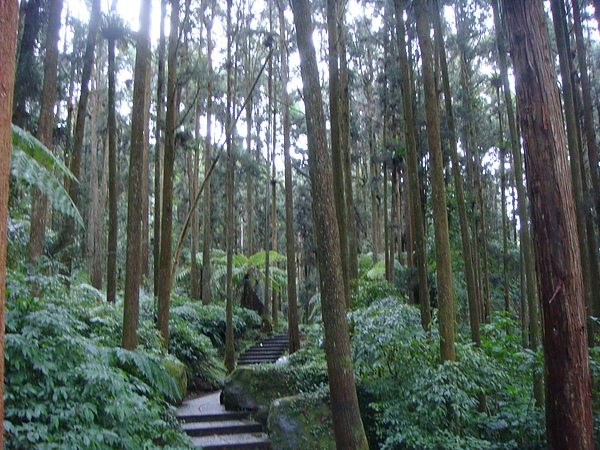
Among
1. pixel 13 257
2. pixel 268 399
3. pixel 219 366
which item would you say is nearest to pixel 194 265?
pixel 219 366

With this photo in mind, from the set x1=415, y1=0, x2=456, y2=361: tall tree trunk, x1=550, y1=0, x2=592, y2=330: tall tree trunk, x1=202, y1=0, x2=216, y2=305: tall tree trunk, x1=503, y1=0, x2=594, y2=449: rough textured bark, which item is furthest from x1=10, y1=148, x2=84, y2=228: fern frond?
x1=202, y1=0, x2=216, y2=305: tall tree trunk

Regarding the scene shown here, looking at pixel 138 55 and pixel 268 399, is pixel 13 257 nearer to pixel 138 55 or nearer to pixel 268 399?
pixel 138 55

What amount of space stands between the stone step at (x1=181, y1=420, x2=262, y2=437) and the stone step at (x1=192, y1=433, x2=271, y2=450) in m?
0.16

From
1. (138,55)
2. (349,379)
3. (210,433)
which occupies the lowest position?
(210,433)

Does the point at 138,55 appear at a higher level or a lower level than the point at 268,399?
higher

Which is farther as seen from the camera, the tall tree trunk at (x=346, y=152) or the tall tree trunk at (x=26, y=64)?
the tall tree trunk at (x=346, y=152)

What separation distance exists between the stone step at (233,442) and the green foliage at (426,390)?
237cm

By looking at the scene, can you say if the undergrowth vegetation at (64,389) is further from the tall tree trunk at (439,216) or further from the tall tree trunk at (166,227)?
the tall tree trunk at (439,216)

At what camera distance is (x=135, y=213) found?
8.38m

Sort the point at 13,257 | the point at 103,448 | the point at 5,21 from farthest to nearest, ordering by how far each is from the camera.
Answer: the point at 13,257, the point at 103,448, the point at 5,21

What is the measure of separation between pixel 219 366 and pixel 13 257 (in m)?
8.50

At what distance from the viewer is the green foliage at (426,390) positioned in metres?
7.13

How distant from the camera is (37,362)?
17.4ft

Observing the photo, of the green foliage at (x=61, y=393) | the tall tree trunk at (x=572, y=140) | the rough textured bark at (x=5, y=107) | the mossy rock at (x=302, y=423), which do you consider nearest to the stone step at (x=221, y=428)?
the mossy rock at (x=302, y=423)
